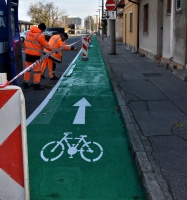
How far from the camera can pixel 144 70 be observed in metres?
13.3

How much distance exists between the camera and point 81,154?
4.86 meters

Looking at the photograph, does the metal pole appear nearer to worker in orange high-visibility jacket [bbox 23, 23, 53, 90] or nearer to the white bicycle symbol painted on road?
worker in orange high-visibility jacket [bbox 23, 23, 53, 90]

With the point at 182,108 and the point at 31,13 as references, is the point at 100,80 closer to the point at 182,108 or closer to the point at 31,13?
the point at 182,108

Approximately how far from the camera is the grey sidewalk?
149 inches

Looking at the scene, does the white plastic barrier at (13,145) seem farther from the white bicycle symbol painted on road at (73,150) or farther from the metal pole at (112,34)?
the metal pole at (112,34)

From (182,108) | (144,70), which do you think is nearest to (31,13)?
(144,70)

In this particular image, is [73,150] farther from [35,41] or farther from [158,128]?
[35,41]

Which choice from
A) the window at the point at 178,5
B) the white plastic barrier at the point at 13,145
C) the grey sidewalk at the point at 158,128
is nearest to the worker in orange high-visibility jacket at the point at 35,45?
the grey sidewalk at the point at 158,128

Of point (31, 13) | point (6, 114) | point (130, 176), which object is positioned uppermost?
point (31, 13)

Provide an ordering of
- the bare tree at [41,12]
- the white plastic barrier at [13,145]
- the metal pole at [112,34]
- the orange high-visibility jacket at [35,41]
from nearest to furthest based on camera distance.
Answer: the white plastic barrier at [13,145]
the orange high-visibility jacket at [35,41]
the metal pole at [112,34]
the bare tree at [41,12]

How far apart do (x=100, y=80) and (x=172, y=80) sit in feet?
8.36

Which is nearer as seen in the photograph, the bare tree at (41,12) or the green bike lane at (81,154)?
the green bike lane at (81,154)

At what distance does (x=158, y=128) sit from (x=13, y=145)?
10.9 ft

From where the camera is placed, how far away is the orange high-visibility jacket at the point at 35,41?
9.38 metres
